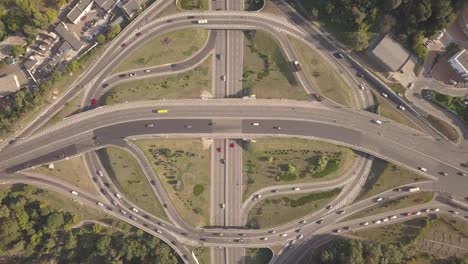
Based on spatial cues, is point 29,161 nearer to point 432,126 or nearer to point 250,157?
point 250,157

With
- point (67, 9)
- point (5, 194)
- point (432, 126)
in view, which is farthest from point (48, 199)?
point (432, 126)

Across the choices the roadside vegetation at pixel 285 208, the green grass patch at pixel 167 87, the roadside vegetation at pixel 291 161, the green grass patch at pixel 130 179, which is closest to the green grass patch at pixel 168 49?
the green grass patch at pixel 167 87

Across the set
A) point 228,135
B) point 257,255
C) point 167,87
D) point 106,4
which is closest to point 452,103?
point 228,135

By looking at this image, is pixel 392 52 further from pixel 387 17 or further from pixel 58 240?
pixel 58 240

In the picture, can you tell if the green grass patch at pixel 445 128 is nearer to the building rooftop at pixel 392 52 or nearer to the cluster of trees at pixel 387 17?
the building rooftop at pixel 392 52

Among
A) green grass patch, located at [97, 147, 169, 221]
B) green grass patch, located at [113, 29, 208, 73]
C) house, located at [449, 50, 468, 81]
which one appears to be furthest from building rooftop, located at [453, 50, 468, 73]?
green grass patch, located at [97, 147, 169, 221]

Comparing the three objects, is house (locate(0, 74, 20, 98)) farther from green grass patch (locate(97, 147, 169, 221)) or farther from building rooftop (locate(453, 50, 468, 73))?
building rooftop (locate(453, 50, 468, 73))
